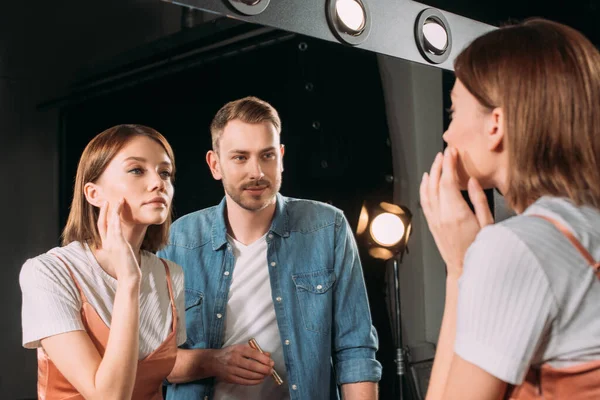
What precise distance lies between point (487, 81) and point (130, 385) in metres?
0.86

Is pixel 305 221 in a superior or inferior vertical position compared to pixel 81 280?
superior

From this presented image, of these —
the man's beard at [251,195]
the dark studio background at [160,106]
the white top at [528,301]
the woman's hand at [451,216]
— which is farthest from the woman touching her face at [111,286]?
the white top at [528,301]

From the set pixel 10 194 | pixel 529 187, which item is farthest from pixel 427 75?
pixel 529 187

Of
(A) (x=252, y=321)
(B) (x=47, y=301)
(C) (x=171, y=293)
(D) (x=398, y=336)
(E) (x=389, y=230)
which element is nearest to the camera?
(B) (x=47, y=301)

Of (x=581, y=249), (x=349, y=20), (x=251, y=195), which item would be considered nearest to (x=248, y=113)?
(x=251, y=195)

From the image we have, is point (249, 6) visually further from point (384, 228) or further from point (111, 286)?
point (384, 228)

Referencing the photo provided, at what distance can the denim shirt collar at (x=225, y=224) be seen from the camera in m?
1.82

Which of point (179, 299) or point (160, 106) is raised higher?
point (160, 106)

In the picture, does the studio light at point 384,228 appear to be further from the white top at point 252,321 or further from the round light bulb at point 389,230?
the white top at point 252,321

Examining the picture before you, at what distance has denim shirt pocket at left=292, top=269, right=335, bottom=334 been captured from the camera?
1809 millimetres

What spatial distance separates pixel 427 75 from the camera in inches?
123

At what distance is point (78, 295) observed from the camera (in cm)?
132

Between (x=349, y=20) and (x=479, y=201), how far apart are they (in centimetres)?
74

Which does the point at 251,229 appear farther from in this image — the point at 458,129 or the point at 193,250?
the point at 458,129
